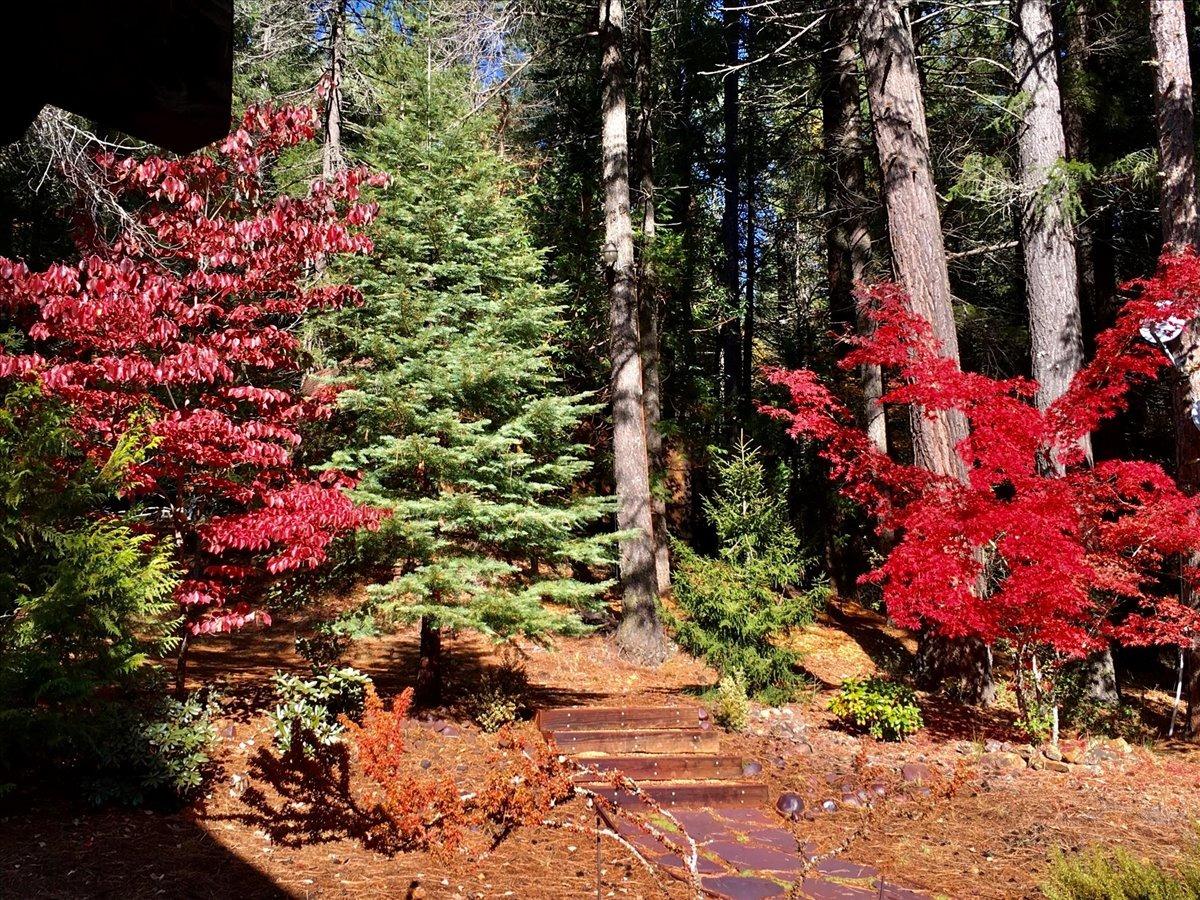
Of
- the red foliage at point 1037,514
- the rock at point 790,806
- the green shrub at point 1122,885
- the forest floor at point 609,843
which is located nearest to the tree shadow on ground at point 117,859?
the forest floor at point 609,843

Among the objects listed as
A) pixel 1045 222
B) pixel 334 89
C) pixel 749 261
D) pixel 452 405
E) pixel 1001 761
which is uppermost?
pixel 334 89

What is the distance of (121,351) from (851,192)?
Answer: 10.8m

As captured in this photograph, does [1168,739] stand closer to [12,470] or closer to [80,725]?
[80,725]

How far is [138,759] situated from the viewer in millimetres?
5832

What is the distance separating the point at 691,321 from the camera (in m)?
18.2

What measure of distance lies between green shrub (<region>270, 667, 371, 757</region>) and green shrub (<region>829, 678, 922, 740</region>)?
5.03 meters

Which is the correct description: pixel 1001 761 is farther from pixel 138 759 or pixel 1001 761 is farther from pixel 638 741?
pixel 138 759

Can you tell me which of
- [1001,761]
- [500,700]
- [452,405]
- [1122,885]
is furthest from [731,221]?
[1122,885]

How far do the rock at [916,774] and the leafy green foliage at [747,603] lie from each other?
258 centimetres

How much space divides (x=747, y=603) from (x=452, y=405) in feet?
14.7

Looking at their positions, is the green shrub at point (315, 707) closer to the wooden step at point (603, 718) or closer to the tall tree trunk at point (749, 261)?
the wooden step at point (603, 718)

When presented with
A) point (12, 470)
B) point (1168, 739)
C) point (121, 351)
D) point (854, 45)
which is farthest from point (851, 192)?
point (12, 470)

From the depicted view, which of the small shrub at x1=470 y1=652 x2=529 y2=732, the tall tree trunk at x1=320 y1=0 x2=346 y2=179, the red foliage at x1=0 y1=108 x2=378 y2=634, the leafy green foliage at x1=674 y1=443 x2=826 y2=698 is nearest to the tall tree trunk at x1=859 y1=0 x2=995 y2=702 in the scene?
the leafy green foliage at x1=674 y1=443 x2=826 y2=698

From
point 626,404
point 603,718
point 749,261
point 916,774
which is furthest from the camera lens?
point 749,261
